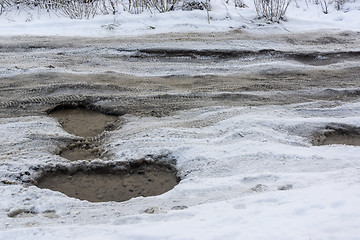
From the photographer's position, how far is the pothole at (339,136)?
322 cm

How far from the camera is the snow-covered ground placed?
2.00m

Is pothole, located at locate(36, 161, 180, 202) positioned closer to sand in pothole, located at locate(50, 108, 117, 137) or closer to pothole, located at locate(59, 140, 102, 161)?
pothole, located at locate(59, 140, 102, 161)

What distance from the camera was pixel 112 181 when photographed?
2734 millimetres

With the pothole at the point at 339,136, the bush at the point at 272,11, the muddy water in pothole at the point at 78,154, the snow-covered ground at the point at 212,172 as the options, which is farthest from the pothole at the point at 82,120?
the bush at the point at 272,11

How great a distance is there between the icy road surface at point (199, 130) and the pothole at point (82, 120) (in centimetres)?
9

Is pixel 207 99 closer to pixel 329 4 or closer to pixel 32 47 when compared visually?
pixel 32 47

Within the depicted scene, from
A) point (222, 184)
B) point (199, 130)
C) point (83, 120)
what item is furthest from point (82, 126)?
point (222, 184)

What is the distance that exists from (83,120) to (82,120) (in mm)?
10

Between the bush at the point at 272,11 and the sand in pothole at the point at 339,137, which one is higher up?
the bush at the point at 272,11

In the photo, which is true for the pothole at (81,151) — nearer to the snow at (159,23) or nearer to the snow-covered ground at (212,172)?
the snow-covered ground at (212,172)

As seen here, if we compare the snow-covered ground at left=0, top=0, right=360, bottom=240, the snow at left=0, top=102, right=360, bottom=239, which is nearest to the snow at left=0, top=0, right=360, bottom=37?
the snow-covered ground at left=0, top=0, right=360, bottom=240

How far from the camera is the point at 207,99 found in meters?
3.97

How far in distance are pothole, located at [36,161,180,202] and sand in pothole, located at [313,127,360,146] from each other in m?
1.36

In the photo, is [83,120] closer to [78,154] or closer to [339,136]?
[78,154]
